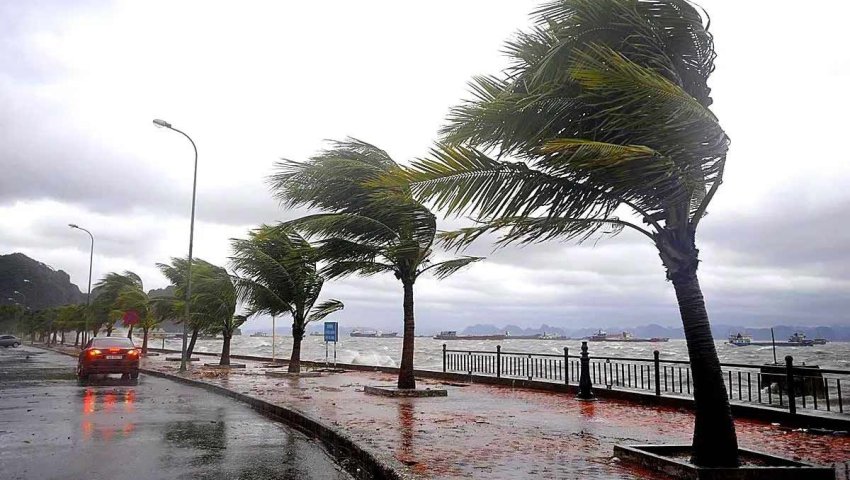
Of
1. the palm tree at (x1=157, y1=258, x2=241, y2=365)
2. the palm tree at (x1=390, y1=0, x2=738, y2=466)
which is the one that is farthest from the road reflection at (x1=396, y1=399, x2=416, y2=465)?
the palm tree at (x1=157, y1=258, x2=241, y2=365)

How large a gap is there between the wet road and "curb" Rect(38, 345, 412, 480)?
194 mm

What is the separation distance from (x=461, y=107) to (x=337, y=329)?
851 inches

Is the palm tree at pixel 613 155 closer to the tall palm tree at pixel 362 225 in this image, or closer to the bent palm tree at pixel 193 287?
the tall palm tree at pixel 362 225

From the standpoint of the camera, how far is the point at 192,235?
27.3 m

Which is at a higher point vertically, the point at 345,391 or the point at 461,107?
the point at 461,107

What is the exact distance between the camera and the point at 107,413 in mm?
12594

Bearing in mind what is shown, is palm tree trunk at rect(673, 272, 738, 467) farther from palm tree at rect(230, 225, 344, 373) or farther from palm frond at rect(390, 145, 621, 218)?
palm tree at rect(230, 225, 344, 373)

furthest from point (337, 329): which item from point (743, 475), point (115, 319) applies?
point (115, 319)

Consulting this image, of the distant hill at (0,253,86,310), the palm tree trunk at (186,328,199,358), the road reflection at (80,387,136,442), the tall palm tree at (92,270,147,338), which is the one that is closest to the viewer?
the road reflection at (80,387,136,442)

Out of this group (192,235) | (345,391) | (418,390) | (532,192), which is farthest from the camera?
(192,235)

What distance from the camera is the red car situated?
22281 millimetres

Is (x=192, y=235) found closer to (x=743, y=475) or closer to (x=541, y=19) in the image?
(x=541, y=19)

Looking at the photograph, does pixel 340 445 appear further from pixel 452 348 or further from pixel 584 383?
pixel 452 348

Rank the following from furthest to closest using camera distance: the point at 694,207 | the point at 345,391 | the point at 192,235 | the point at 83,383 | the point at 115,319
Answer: the point at 115,319, the point at 192,235, the point at 83,383, the point at 345,391, the point at 694,207
